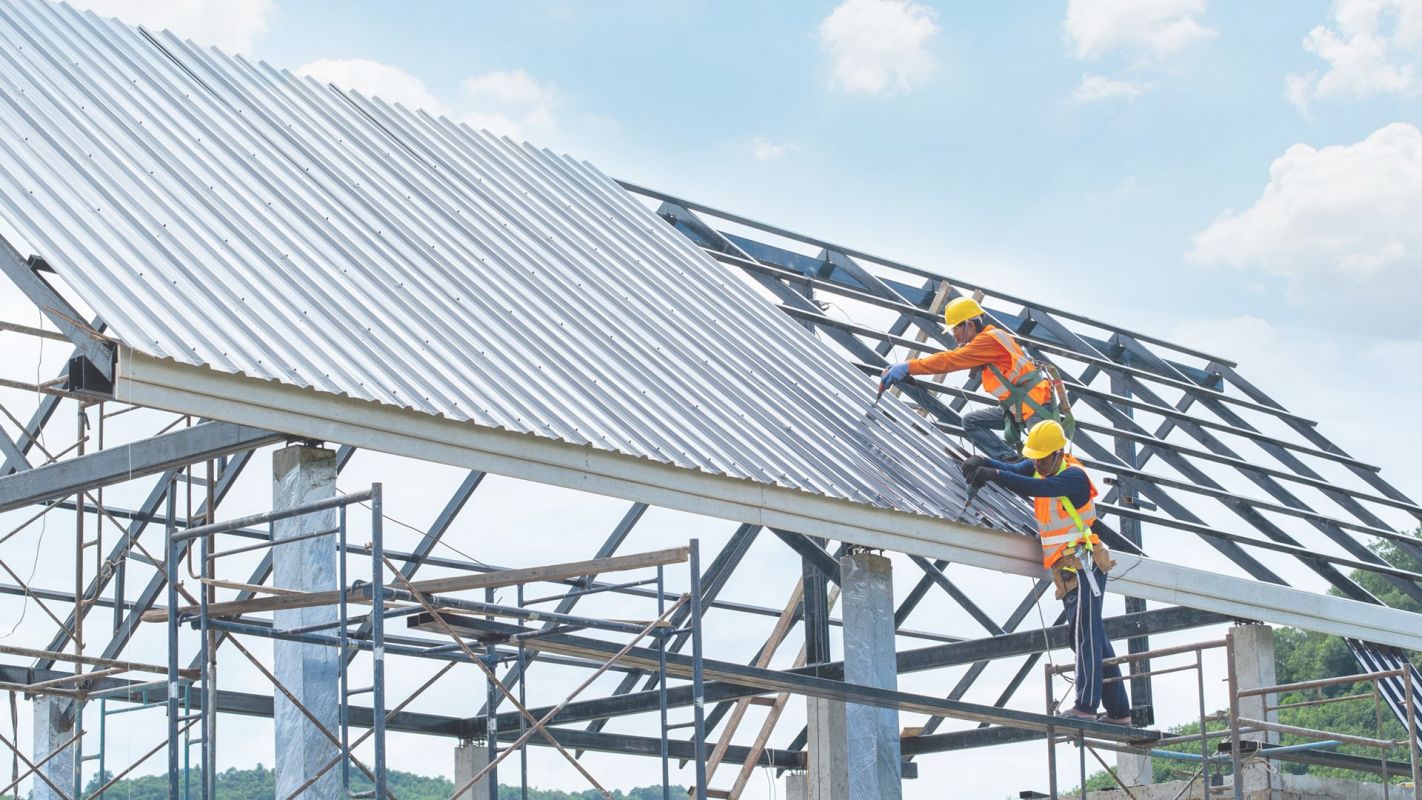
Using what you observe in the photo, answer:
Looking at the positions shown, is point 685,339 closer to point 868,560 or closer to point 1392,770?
point 868,560

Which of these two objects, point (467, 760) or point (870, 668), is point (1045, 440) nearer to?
point (870, 668)

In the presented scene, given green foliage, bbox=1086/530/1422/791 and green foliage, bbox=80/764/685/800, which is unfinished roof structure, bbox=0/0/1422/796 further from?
green foliage, bbox=1086/530/1422/791

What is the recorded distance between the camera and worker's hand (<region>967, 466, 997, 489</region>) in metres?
15.7

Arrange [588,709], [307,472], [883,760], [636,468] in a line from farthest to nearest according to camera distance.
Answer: [588,709] < [883,760] < [636,468] < [307,472]

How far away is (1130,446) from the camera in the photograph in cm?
2038

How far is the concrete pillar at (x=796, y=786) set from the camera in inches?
897

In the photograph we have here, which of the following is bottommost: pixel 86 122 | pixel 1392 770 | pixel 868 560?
pixel 1392 770

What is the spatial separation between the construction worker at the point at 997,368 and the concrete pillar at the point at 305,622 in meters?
6.08

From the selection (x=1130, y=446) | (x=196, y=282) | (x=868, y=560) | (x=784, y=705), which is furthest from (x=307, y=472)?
(x=1130, y=446)

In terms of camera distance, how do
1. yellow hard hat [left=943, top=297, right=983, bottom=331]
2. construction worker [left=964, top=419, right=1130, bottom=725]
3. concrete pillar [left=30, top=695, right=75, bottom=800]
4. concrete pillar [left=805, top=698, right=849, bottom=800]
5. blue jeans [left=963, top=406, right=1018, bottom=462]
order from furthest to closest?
concrete pillar [left=30, top=695, right=75, bottom=800], blue jeans [left=963, top=406, right=1018, bottom=462], yellow hard hat [left=943, top=297, right=983, bottom=331], construction worker [left=964, top=419, right=1130, bottom=725], concrete pillar [left=805, top=698, right=849, bottom=800]

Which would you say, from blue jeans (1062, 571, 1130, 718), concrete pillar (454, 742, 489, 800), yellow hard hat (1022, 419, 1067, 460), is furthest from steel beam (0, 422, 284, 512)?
concrete pillar (454, 742, 489, 800)

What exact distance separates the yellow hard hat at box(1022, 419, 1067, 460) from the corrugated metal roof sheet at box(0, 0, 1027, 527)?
76 centimetres

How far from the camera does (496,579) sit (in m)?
12.4

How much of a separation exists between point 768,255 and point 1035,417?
551 cm
